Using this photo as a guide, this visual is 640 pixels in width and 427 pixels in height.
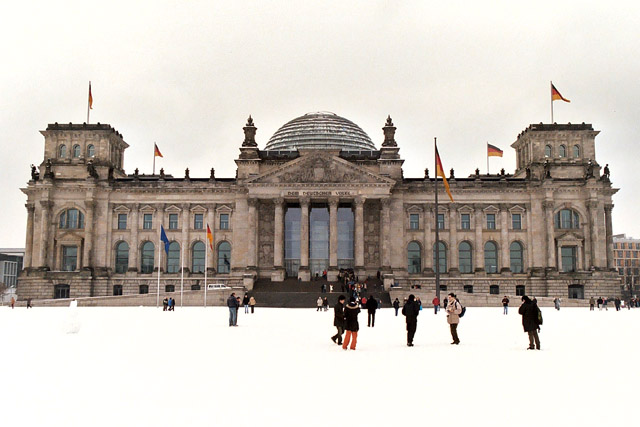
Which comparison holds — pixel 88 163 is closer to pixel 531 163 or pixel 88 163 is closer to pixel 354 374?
pixel 531 163

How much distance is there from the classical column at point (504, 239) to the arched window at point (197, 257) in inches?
1356

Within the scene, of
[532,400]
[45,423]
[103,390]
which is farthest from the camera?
[103,390]

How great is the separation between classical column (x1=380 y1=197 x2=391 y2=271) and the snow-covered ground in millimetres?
49516

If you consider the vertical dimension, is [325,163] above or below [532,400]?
above

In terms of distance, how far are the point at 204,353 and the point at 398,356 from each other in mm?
5878

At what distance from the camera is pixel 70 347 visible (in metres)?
22.4

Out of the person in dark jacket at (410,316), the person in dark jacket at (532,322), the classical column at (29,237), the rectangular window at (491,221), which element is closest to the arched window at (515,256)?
the rectangular window at (491,221)

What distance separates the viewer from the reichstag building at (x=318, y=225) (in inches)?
3063

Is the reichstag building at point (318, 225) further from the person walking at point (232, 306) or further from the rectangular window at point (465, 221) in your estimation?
the person walking at point (232, 306)

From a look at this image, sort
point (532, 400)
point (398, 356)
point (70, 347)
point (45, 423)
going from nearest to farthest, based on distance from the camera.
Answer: point (45, 423), point (532, 400), point (398, 356), point (70, 347)

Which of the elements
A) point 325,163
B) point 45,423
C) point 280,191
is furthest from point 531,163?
point 45,423

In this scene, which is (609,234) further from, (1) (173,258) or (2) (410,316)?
(2) (410,316)

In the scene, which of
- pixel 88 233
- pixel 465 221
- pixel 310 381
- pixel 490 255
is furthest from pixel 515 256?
pixel 310 381

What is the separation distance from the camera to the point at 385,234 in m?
76.3
